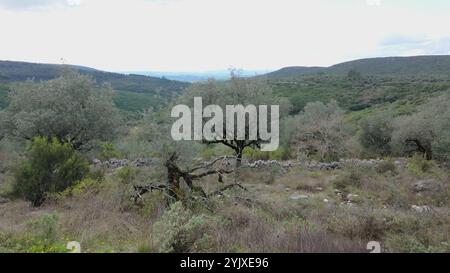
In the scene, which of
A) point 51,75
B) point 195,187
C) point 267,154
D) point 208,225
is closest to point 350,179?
point 267,154

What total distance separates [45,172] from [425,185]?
1074cm

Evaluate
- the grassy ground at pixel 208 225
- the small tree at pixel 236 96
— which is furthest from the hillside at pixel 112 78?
the grassy ground at pixel 208 225

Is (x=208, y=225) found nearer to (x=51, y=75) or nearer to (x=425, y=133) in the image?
(x=425, y=133)

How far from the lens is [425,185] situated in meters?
12.2

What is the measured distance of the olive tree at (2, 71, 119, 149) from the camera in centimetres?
1469

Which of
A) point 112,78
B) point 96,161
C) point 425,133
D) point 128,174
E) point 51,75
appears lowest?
point 96,161

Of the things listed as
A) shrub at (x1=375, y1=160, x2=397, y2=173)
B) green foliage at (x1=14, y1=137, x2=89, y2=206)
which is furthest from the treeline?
shrub at (x1=375, y1=160, x2=397, y2=173)

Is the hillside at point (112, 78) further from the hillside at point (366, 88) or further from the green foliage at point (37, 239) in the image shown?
the green foliage at point (37, 239)

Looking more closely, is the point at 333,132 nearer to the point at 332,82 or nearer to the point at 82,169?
the point at 82,169

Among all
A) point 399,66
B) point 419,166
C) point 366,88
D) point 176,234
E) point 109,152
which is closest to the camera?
point 176,234
